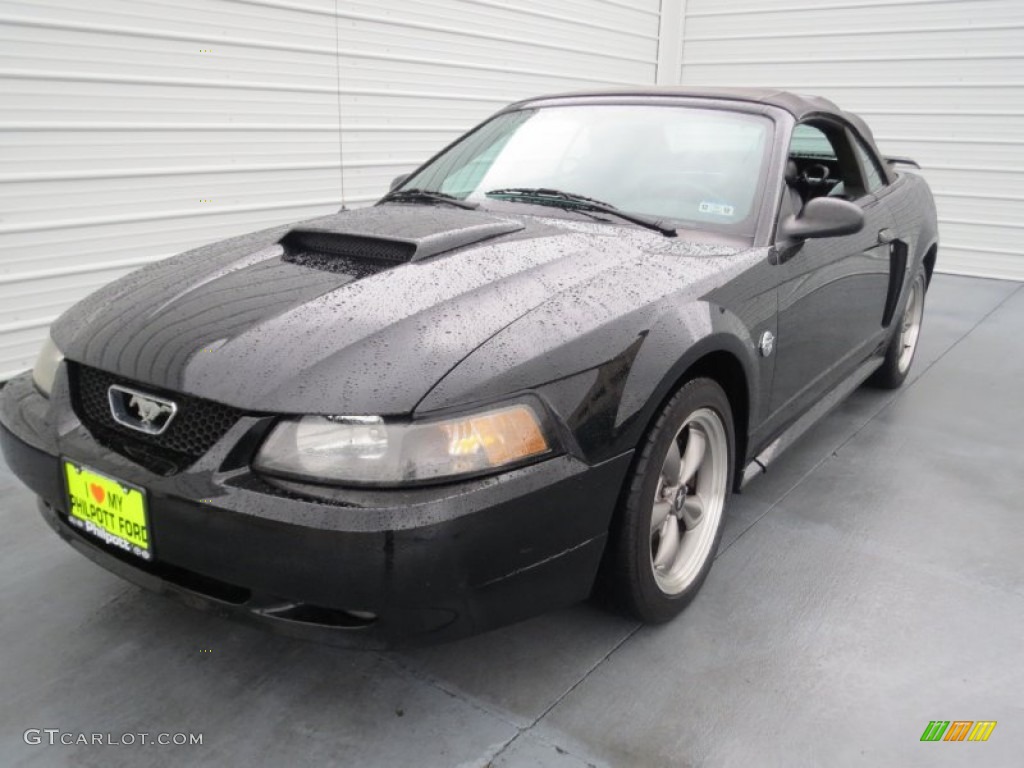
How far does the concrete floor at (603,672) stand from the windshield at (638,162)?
1131 mm

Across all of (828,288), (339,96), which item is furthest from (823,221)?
(339,96)

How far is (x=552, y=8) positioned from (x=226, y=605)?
22.4ft

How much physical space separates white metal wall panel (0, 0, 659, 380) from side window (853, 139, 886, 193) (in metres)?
3.41

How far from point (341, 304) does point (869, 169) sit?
2.77m

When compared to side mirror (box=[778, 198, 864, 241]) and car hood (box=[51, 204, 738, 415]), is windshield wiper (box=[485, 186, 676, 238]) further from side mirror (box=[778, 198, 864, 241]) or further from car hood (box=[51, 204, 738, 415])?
side mirror (box=[778, 198, 864, 241])

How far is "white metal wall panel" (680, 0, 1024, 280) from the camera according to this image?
24.5ft

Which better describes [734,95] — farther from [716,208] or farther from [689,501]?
[689,501]

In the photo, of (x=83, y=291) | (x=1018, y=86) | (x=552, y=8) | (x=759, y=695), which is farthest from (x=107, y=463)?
(x=1018, y=86)

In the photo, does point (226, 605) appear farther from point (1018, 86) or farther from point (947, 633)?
point (1018, 86)

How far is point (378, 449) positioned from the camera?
1.64m

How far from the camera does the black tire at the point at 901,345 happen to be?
13.6ft

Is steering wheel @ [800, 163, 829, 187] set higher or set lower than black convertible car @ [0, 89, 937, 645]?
higher

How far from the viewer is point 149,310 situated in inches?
80.6

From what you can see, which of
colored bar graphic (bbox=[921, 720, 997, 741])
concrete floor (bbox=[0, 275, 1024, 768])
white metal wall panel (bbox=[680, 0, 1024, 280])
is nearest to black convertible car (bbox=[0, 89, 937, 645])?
concrete floor (bbox=[0, 275, 1024, 768])
